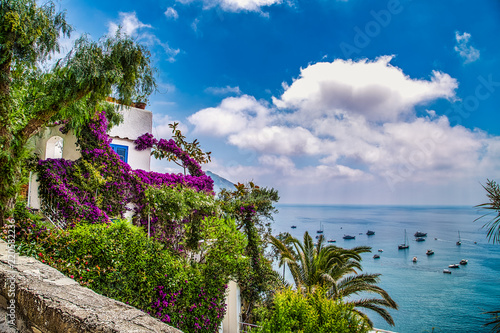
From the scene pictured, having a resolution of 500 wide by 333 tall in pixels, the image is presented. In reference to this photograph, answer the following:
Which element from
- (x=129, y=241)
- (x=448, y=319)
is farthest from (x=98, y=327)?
(x=448, y=319)

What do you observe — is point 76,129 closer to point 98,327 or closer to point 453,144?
point 98,327

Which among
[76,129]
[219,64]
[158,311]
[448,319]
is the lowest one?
[448,319]

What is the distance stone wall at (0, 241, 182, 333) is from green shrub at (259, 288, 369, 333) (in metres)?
2.26

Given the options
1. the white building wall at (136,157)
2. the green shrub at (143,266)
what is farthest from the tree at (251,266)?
the white building wall at (136,157)

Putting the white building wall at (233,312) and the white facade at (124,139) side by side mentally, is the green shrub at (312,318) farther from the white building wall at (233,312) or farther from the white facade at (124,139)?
the white facade at (124,139)

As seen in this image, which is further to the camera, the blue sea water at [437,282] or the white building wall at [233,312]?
the blue sea water at [437,282]

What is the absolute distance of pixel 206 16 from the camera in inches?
626

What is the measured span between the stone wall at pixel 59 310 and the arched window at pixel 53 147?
8.33 metres

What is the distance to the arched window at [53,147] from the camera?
33.5 feet

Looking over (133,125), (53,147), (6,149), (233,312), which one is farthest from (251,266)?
(53,147)

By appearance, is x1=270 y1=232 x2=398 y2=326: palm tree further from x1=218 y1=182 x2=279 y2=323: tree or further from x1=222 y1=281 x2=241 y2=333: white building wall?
x1=222 y1=281 x2=241 y2=333: white building wall

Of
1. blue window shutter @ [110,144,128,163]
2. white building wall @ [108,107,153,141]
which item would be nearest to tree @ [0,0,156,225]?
blue window shutter @ [110,144,128,163]

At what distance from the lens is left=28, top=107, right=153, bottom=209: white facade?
9.48 m

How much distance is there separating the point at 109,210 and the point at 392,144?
3106 inches
